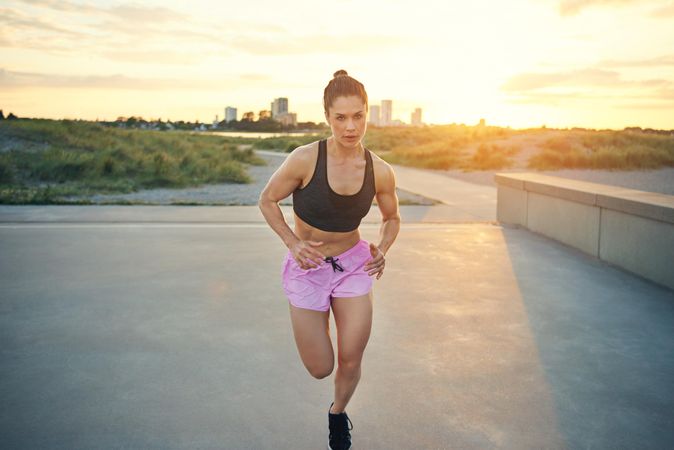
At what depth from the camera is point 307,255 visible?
3.00 metres

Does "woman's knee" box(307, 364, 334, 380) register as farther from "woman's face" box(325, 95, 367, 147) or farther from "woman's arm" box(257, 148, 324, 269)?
"woman's face" box(325, 95, 367, 147)

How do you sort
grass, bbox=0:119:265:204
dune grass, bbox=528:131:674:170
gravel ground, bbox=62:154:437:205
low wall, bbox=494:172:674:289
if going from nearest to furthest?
low wall, bbox=494:172:674:289
gravel ground, bbox=62:154:437:205
grass, bbox=0:119:265:204
dune grass, bbox=528:131:674:170

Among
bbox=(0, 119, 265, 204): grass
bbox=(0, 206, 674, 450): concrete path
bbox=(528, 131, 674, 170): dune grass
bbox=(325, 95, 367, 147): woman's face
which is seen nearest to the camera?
bbox=(325, 95, 367, 147): woman's face

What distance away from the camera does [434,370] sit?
4070 millimetres

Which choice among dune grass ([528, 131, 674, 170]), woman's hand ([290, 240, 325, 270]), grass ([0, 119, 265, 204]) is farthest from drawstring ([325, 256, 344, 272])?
dune grass ([528, 131, 674, 170])

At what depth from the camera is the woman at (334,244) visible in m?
3.02

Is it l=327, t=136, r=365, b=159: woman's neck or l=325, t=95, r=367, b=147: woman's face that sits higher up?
l=325, t=95, r=367, b=147: woman's face

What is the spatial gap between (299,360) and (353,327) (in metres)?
1.31

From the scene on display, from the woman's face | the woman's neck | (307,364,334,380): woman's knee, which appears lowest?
(307,364,334,380): woman's knee

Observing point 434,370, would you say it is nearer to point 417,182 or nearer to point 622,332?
point 622,332

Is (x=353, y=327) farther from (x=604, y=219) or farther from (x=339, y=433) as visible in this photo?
(x=604, y=219)

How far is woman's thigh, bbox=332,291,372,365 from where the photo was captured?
9.97ft

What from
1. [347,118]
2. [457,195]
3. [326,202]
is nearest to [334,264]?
[326,202]

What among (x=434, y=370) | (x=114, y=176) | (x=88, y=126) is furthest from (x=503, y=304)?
(x=88, y=126)
